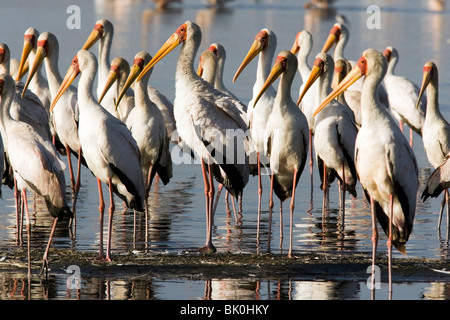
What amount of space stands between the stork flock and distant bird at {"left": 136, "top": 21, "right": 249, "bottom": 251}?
1 cm

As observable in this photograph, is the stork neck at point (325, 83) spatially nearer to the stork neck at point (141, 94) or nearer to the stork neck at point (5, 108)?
the stork neck at point (141, 94)

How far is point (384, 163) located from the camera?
857cm

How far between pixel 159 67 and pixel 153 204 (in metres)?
12.2

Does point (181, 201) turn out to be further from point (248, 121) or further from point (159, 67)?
point (159, 67)

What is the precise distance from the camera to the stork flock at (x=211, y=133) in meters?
8.72

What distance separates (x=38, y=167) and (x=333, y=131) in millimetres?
3920

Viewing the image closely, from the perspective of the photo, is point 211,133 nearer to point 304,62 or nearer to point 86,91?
point 86,91

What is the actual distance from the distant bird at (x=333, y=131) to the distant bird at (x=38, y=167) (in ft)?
11.2

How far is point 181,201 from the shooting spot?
486 inches

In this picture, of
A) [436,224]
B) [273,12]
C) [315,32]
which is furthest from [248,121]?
[273,12]

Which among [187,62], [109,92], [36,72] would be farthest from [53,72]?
[187,62]

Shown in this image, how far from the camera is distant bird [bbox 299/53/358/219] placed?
11.3 m

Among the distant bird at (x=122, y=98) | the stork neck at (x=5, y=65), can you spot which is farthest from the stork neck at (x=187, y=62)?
the stork neck at (x=5, y=65)
